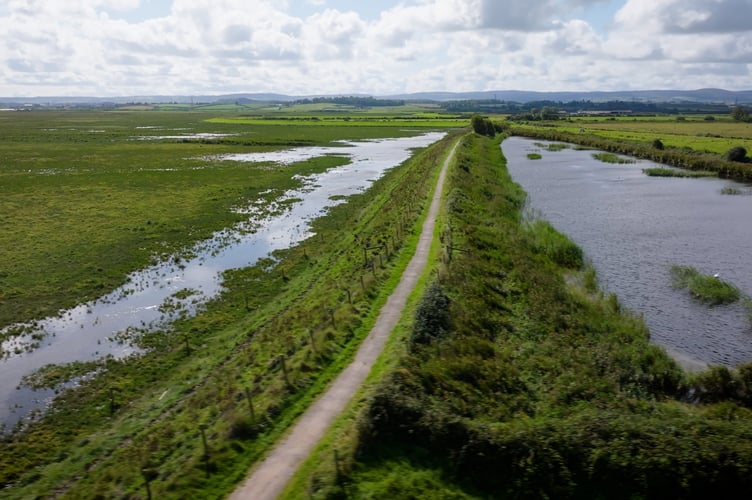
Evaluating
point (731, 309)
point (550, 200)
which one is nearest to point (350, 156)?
point (550, 200)

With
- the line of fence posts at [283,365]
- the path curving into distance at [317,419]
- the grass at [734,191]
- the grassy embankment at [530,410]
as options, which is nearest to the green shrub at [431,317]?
the grassy embankment at [530,410]

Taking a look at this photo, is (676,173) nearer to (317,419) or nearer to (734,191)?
(734,191)

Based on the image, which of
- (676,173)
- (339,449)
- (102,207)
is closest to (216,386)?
(339,449)

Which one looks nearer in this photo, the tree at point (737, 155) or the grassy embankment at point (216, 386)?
the grassy embankment at point (216, 386)

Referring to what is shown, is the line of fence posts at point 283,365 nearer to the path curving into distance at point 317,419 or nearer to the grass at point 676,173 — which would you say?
the path curving into distance at point 317,419

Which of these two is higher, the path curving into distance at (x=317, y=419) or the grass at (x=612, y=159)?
the grass at (x=612, y=159)

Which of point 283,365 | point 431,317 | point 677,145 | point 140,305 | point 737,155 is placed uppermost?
point 677,145

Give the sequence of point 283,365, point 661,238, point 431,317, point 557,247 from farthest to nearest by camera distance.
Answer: point 661,238 < point 557,247 < point 431,317 < point 283,365
